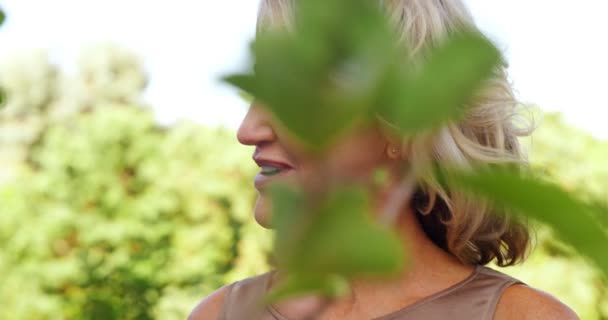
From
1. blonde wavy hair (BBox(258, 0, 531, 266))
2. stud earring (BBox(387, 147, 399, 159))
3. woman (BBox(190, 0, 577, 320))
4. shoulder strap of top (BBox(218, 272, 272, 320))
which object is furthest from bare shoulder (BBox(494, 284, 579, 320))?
shoulder strap of top (BBox(218, 272, 272, 320))

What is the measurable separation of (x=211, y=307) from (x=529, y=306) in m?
0.75

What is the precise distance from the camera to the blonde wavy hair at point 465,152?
1.56 meters

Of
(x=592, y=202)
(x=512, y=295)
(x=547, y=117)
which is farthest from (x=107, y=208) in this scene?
(x=592, y=202)

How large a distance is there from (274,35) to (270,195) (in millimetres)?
36

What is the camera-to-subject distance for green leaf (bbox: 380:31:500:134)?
0.67ft

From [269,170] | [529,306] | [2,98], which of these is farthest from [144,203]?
[2,98]

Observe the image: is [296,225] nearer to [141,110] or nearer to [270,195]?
[270,195]

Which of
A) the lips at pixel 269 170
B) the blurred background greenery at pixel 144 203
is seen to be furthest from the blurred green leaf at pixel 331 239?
the blurred background greenery at pixel 144 203

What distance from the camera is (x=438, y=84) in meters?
0.20

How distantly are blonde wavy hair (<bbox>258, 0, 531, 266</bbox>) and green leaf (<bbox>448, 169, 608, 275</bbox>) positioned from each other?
4.07ft

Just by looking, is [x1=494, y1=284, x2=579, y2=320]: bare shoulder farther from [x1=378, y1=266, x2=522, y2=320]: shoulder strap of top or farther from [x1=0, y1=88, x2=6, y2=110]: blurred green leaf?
[x1=0, y1=88, x2=6, y2=110]: blurred green leaf

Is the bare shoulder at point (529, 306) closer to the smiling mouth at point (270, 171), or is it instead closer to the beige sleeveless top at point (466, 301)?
the beige sleeveless top at point (466, 301)

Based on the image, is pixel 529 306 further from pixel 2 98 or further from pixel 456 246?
pixel 2 98

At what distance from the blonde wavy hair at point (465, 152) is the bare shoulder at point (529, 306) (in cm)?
13
